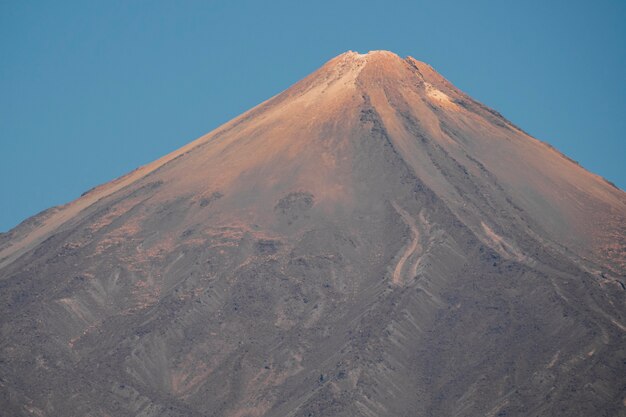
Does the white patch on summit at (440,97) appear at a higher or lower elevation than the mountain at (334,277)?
higher

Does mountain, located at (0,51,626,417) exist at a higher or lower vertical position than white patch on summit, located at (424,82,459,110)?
lower

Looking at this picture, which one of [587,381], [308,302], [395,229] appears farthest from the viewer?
[395,229]

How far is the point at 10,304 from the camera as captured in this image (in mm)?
149500

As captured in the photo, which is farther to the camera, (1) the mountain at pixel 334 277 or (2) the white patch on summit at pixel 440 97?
(2) the white patch on summit at pixel 440 97

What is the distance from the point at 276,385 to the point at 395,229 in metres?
27.2

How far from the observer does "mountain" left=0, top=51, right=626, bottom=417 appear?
433 ft

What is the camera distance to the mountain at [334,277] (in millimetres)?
132000

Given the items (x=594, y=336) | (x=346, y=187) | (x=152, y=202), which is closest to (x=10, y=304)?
(x=152, y=202)

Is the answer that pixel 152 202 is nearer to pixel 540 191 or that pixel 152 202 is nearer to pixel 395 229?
pixel 395 229

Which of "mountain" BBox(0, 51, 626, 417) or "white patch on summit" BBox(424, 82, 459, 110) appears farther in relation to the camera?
"white patch on summit" BBox(424, 82, 459, 110)

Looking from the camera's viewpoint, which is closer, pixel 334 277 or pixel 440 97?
pixel 334 277

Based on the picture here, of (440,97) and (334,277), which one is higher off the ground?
(440,97)

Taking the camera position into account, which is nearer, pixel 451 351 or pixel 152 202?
pixel 451 351

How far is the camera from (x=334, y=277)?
149750 millimetres
